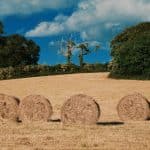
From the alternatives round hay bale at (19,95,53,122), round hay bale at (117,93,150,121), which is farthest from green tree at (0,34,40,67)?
round hay bale at (19,95,53,122)

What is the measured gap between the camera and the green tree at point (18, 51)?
8649 centimetres

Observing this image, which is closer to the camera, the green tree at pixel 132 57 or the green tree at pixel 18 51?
the green tree at pixel 132 57

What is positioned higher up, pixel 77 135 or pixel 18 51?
pixel 18 51

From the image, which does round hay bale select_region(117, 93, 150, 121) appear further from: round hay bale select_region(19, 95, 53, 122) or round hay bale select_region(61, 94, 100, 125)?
round hay bale select_region(19, 95, 53, 122)

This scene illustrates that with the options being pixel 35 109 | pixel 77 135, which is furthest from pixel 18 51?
pixel 77 135

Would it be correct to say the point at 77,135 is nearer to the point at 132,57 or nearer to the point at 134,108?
the point at 134,108

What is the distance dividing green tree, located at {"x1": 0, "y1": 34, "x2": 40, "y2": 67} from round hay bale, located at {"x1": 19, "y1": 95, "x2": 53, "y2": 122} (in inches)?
2483

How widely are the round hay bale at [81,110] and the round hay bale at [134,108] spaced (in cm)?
263

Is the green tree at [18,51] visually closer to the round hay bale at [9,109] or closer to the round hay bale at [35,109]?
the round hay bale at [9,109]

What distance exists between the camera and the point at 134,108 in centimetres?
2362

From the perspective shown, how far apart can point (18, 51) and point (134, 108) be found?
67.4m

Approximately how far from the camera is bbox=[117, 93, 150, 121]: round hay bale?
23.5 meters

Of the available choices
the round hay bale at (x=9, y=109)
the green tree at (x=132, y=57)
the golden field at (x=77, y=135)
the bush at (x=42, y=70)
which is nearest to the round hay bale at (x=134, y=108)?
the golden field at (x=77, y=135)

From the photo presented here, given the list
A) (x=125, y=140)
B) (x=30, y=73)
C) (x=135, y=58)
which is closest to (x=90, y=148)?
(x=125, y=140)
